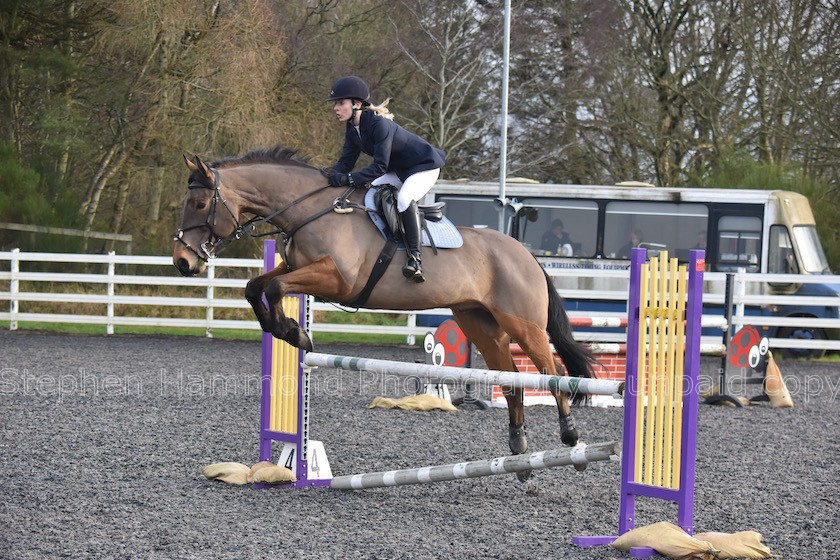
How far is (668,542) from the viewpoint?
407 cm

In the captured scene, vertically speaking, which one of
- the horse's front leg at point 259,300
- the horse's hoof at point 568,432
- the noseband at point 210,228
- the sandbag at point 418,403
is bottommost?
the sandbag at point 418,403

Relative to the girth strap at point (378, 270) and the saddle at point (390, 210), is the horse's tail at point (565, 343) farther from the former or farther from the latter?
the girth strap at point (378, 270)

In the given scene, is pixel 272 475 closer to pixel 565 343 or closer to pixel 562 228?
pixel 565 343

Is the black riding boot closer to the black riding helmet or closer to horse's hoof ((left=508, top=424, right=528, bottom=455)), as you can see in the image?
the black riding helmet

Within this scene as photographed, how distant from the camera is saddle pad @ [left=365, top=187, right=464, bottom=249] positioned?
18.3 ft

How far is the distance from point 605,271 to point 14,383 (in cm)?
880

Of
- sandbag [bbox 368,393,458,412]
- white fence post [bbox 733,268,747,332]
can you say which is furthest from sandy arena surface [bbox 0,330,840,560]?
white fence post [bbox 733,268,747,332]

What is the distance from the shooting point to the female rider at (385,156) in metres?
5.41

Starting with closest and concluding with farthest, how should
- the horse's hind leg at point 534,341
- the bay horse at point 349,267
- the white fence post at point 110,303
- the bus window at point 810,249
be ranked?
1. the bay horse at point 349,267
2. the horse's hind leg at point 534,341
3. the white fence post at point 110,303
4. the bus window at point 810,249

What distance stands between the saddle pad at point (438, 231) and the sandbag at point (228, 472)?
1555mm

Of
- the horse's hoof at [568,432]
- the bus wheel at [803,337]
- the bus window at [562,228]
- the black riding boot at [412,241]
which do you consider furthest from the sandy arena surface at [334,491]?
the bus window at [562,228]

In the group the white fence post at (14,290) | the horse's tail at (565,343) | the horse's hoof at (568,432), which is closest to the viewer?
the horse's hoof at (568,432)

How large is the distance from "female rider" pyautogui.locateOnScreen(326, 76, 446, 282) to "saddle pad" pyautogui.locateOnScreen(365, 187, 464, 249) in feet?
0.34

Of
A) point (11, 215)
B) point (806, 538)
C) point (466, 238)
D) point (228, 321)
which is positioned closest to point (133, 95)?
point (11, 215)
